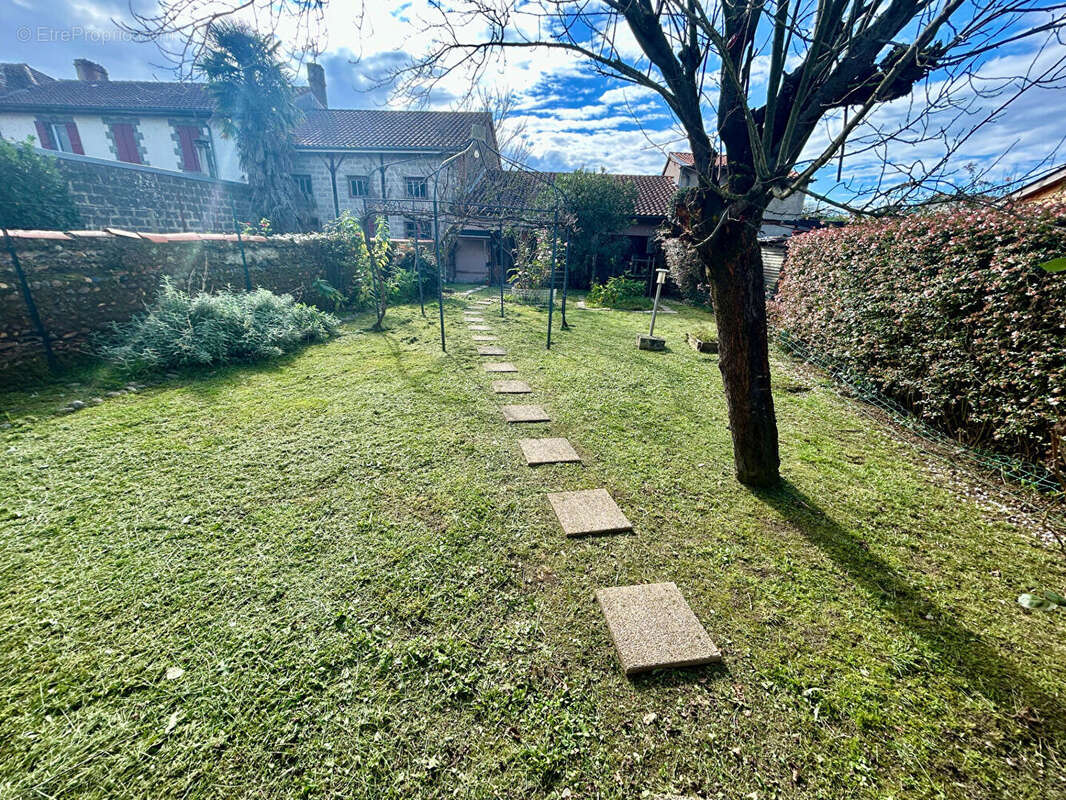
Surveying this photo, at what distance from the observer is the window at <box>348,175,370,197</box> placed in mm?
16906

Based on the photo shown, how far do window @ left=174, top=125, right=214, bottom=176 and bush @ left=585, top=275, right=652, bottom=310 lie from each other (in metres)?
17.6

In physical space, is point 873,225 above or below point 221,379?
above

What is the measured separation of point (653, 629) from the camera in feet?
5.74

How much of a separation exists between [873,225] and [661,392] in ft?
10.4

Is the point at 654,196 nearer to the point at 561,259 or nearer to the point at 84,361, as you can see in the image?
the point at 561,259

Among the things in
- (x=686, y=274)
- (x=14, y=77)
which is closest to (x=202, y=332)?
(x=686, y=274)

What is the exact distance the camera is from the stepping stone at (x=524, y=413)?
3975 millimetres

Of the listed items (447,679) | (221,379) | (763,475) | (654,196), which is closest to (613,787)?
(447,679)

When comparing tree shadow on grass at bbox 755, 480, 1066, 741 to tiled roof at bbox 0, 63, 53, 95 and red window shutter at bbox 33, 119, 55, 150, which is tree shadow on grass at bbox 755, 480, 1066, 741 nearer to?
red window shutter at bbox 33, 119, 55, 150

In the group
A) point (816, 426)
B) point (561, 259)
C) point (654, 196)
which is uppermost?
point (654, 196)

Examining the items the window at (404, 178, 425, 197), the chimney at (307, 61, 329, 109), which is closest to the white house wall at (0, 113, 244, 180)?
the chimney at (307, 61, 329, 109)

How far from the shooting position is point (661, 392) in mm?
4977

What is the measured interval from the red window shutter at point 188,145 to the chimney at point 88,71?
27.7 ft

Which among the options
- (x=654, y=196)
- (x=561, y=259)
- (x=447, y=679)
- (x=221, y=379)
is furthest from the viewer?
(x=654, y=196)
